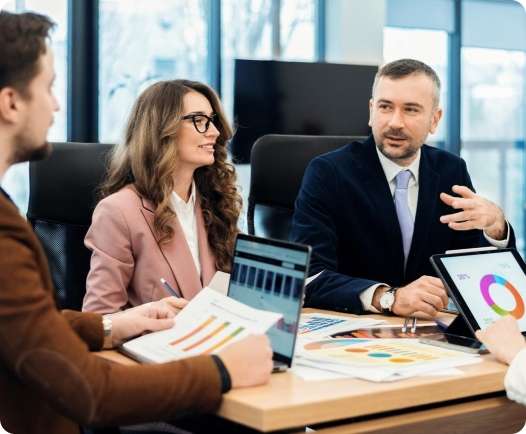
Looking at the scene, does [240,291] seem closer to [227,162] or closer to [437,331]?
[437,331]

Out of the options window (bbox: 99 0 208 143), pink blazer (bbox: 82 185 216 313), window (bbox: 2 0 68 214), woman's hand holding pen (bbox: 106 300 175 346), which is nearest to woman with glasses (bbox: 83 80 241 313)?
pink blazer (bbox: 82 185 216 313)

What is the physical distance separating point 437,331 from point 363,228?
1.97ft

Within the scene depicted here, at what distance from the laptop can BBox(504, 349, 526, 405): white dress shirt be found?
437 millimetres

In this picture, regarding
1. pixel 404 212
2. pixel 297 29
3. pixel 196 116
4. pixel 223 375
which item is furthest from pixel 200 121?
pixel 297 29

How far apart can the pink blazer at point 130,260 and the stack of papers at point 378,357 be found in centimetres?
55

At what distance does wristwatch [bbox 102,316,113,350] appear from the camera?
198 centimetres

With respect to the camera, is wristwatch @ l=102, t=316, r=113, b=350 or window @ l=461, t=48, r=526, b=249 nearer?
wristwatch @ l=102, t=316, r=113, b=350

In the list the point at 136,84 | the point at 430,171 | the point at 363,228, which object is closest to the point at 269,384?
the point at 363,228

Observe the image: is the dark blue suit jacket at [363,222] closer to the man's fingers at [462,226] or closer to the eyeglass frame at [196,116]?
the man's fingers at [462,226]

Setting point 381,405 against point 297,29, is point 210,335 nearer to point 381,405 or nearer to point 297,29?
point 381,405

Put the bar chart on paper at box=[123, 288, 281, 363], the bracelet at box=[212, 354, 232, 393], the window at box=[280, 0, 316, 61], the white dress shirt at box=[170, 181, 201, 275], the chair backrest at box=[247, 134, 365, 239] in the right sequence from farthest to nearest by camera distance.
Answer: the window at box=[280, 0, 316, 61]
the chair backrest at box=[247, 134, 365, 239]
the white dress shirt at box=[170, 181, 201, 275]
the bar chart on paper at box=[123, 288, 281, 363]
the bracelet at box=[212, 354, 232, 393]

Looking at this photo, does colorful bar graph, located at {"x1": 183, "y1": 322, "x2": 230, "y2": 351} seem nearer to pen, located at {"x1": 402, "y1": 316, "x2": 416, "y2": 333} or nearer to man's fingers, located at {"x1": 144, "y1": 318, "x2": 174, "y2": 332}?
man's fingers, located at {"x1": 144, "y1": 318, "x2": 174, "y2": 332}

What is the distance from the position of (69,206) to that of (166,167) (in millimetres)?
353

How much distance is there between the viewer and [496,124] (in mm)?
8016
